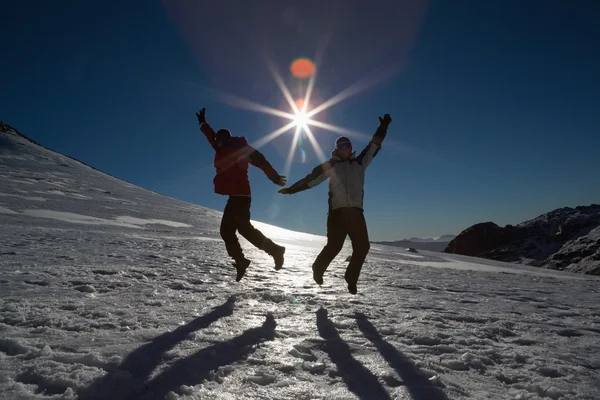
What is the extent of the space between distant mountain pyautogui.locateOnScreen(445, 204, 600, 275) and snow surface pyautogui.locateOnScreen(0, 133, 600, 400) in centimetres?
3701

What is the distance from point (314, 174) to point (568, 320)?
3433 mm

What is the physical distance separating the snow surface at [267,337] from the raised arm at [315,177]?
56.3 inches

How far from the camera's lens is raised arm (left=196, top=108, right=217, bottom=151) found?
539 cm

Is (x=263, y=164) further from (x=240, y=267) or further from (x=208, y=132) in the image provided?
(x=240, y=267)

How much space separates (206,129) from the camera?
17.9 ft

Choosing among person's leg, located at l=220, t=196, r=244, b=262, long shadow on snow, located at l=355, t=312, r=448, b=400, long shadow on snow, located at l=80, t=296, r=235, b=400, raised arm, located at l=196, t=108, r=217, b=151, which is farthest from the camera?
raised arm, located at l=196, t=108, r=217, b=151

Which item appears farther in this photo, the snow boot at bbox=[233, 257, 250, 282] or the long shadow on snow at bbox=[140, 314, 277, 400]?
the snow boot at bbox=[233, 257, 250, 282]

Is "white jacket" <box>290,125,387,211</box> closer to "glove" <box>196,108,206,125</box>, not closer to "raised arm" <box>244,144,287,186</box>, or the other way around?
"raised arm" <box>244,144,287,186</box>

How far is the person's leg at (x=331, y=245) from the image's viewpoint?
4551 millimetres

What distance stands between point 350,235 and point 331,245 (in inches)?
11.8

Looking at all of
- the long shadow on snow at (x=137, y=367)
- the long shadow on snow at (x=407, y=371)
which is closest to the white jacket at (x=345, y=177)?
Answer: the long shadow on snow at (x=407, y=371)

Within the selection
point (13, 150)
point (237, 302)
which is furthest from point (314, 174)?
point (13, 150)

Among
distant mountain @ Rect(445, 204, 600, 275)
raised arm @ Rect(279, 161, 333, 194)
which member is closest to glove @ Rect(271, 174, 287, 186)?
raised arm @ Rect(279, 161, 333, 194)

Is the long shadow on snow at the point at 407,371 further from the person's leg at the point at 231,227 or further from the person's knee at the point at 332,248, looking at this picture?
the person's leg at the point at 231,227
